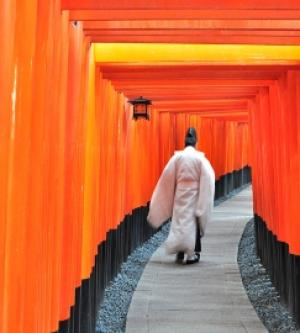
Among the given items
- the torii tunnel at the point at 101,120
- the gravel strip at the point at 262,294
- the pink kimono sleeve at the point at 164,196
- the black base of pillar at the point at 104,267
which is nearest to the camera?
the torii tunnel at the point at 101,120

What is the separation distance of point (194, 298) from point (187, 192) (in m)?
2.37

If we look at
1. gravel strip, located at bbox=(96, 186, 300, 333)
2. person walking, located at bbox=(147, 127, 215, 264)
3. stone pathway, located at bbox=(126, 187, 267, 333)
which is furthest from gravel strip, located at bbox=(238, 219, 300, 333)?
person walking, located at bbox=(147, 127, 215, 264)

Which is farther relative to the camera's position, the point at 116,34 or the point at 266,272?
the point at 266,272

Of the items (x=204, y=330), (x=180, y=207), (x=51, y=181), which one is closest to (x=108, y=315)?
(x=204, y=330)

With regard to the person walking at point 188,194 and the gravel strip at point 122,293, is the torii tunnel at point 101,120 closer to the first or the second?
the gravel strip at point 122,293

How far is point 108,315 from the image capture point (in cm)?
718

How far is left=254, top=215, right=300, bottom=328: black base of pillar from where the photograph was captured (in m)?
6.29

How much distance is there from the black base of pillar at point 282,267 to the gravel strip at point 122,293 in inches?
61.9

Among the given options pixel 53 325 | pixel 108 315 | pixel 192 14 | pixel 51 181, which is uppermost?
pixel 192 14

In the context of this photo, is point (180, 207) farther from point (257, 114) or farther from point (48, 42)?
point (48, 42)

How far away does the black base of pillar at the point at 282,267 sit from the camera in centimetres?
629

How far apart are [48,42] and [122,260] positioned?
264 inches

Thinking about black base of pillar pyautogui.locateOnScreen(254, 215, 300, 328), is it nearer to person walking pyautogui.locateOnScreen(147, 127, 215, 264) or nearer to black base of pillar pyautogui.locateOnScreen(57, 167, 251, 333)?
person walking pyautogui.locateOnScreen(147, 127, 215, 264)

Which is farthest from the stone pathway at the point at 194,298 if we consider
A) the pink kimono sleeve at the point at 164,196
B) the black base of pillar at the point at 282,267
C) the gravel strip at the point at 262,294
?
the pink kimono sleeve at the point at 164,196
